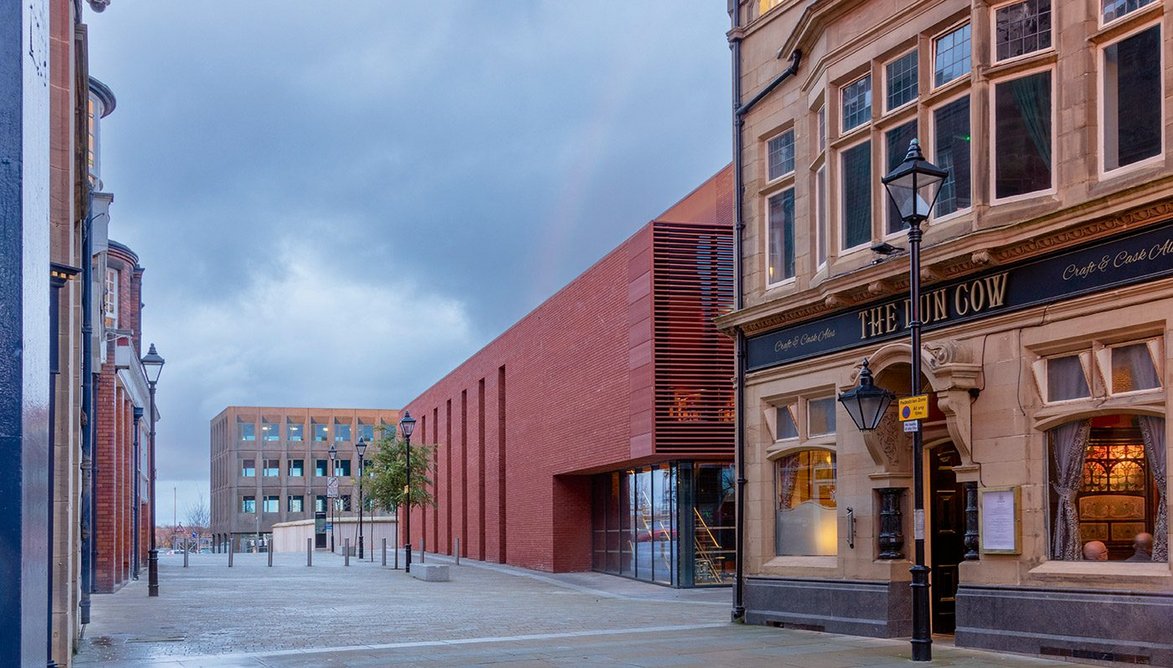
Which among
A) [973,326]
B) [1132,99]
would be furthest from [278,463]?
[1132,99]

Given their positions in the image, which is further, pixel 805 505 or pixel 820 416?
pixel 805 505

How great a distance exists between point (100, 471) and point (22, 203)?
30672mm

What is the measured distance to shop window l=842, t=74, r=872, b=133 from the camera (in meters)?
17.1

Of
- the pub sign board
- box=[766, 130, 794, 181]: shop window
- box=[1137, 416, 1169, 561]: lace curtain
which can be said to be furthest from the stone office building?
box=[1137, 416, 1169, 561]: lace curtain

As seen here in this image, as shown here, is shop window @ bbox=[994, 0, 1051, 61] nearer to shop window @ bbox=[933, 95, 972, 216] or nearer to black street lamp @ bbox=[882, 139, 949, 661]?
shop window @ bbox=[933, 95, 972, 216]

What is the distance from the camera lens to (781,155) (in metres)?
19.8

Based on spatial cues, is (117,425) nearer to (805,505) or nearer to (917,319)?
(805,505)

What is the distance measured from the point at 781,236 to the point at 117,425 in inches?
833

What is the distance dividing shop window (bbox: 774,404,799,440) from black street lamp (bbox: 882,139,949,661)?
535cm

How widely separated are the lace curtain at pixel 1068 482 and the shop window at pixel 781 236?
666 cm

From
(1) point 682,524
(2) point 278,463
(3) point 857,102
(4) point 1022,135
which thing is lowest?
(2) point 278,463

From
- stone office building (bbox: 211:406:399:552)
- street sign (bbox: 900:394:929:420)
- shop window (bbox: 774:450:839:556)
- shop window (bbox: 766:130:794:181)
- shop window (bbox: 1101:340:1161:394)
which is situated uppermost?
shop window (bbox: 766:130:794:181)

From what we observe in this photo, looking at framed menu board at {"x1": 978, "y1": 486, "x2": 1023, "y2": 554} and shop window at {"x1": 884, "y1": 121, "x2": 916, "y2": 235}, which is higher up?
shop window at {"x1": 884, "y1": 121, "x2": 916, "y2": 235}

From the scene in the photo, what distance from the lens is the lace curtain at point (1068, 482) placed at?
12922 millimetres
